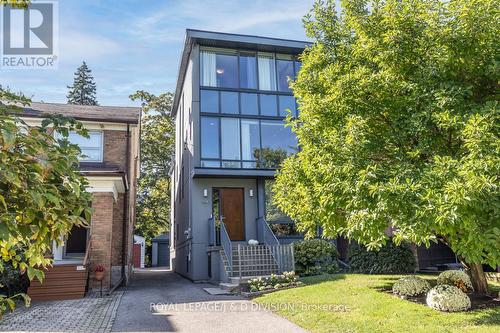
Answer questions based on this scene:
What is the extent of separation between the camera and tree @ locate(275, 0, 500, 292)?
565cm

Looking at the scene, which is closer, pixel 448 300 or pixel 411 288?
pixel 448 300

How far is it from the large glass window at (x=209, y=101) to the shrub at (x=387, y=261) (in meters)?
8.77

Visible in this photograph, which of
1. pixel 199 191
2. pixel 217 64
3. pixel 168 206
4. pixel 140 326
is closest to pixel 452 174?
pixel 140 326

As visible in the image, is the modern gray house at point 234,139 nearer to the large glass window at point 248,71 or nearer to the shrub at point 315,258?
the large glass window at point 248,71

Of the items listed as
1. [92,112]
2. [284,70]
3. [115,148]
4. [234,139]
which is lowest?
[115,148]

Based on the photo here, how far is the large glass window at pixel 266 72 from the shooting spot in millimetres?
17750

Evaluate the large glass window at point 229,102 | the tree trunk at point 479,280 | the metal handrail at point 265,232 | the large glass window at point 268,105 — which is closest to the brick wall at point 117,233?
the metal handrail at point 265,232

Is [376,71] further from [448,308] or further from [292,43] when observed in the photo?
[292,43]

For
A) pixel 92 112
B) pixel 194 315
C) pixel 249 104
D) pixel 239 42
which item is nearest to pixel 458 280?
pixel 194 315

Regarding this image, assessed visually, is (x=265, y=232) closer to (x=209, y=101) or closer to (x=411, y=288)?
(x=209, y=101)

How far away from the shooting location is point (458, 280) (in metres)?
8.95

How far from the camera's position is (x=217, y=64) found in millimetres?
17516

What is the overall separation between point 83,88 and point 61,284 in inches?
1773

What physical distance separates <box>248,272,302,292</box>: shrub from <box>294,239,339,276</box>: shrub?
8.16 ft
